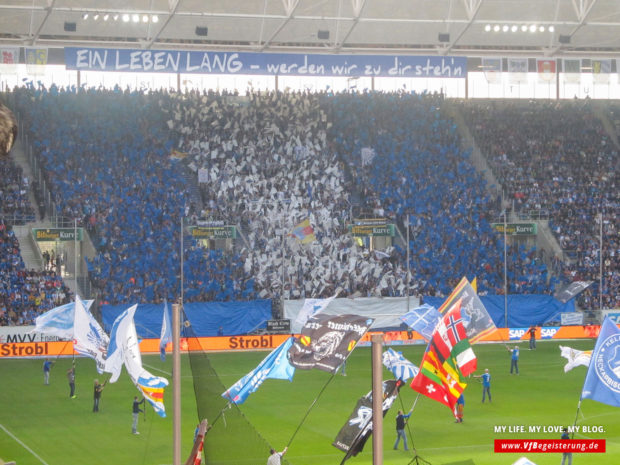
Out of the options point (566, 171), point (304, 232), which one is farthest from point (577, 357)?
point (566, 171)

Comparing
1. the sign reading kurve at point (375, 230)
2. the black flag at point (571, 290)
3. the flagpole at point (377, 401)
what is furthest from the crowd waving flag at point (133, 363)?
the black flag at point (571, 290)

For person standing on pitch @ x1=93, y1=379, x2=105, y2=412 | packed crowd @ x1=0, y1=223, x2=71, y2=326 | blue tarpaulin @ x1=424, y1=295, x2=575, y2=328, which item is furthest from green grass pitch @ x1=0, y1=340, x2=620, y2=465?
blue tarpaulin @ x1=424, y1=295, x2=575, y2=328

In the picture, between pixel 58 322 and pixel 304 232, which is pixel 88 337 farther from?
pixel 304 232

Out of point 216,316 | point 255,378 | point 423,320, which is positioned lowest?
point 216,316

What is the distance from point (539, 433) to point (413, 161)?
3168 cm

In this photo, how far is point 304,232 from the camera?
5075 centimetres

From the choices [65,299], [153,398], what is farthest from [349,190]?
[153,398]

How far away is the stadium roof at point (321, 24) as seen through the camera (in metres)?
44.9

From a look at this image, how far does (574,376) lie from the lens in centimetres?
4103

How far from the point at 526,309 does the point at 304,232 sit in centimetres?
1341

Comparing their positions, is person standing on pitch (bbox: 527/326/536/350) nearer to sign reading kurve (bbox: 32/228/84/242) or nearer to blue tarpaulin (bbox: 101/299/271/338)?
blue tarpaulin (bbox: 101/299/271/338)

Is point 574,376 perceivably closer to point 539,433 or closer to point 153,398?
point 539,433

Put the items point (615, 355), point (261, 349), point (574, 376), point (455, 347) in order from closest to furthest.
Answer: point (455, 347)
point (615, 355)
point (574, 376)
point (261, 349)

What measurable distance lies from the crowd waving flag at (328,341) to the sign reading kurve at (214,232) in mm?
31892
